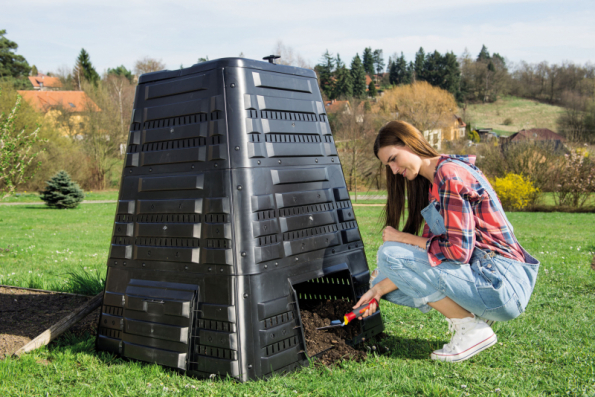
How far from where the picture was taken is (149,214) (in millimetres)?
2717

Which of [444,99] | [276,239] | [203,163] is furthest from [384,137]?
[444,99]

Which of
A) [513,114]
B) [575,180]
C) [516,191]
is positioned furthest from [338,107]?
[513,114]

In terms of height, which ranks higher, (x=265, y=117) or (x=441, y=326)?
(x=265, y=117)

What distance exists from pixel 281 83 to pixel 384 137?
Answer: 28.6 inches

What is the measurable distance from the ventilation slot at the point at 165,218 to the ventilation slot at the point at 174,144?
0.41 meters

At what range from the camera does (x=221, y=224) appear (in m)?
2.39

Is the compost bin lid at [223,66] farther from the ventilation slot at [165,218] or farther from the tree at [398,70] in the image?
the tree at [398,70]

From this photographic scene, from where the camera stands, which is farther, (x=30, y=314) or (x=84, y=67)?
(x=84, y=67)

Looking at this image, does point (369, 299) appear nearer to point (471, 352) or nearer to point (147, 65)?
point (471, 352)

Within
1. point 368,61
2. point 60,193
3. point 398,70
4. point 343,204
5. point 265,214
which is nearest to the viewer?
point 265,214

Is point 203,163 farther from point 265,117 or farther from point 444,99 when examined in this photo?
point 444,99

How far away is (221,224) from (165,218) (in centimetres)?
45

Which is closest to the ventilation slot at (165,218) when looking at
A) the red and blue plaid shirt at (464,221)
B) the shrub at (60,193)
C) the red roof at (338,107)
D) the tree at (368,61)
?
the red and blue plaid shirt at (464,221)

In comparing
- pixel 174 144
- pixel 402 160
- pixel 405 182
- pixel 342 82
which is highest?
pixel 342 82
